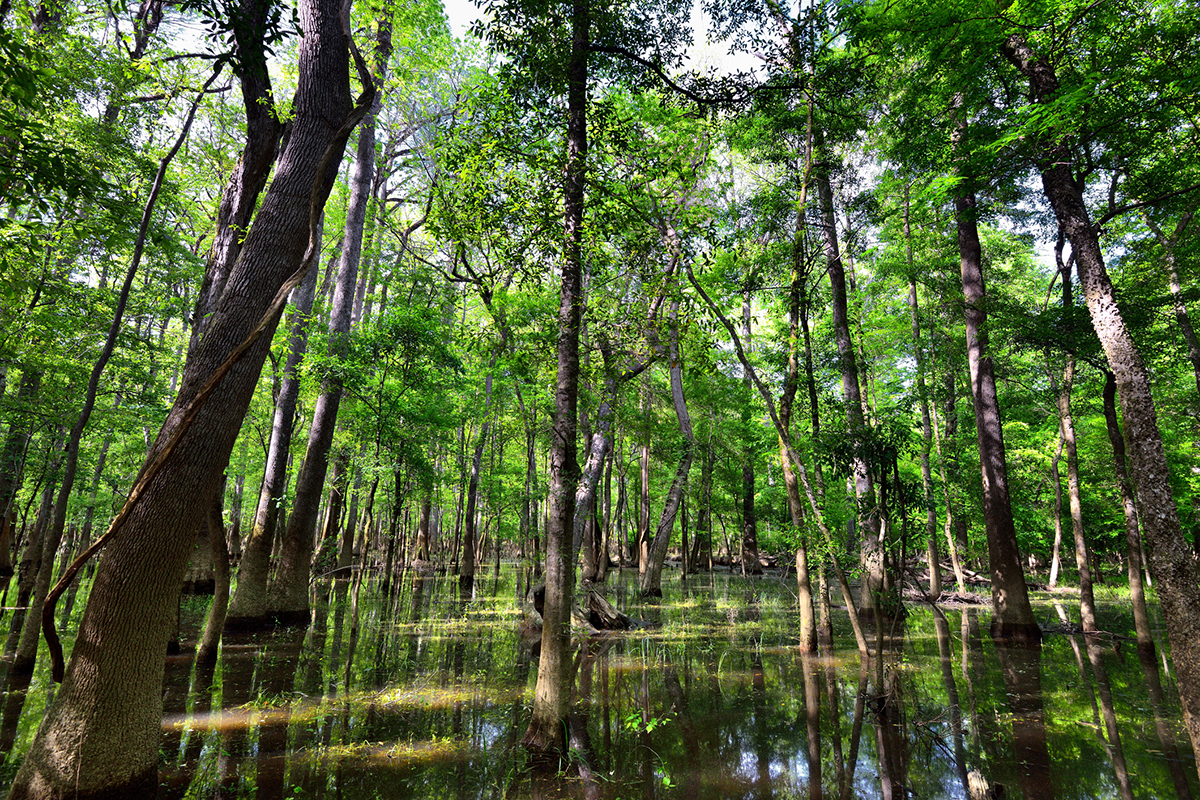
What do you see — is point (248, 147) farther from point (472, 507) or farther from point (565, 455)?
point (472, 507)

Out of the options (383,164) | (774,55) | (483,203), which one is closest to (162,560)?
(483,203)

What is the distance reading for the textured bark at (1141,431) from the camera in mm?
5254

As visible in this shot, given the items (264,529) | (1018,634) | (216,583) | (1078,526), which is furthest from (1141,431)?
(264,529)

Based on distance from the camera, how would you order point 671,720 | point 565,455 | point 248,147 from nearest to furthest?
1. point 248,147
2. point 565,455
3. point 671,720

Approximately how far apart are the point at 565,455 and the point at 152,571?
3.48 meters

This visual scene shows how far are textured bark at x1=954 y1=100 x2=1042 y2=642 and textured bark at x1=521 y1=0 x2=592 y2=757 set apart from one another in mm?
7971

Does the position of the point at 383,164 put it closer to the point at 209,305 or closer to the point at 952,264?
the point at 209,305

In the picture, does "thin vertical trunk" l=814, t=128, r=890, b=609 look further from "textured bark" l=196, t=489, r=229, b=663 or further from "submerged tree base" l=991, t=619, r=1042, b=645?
"textured bark" l=196, t=489, r=229, b=663

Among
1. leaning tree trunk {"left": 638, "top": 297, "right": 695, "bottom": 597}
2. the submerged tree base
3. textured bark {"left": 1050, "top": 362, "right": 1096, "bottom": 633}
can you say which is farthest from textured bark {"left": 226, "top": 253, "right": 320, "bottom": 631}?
textured bark {"left": 1050, "top": 362, "right": 1096, "bottom": 633}

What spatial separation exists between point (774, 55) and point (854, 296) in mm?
8424

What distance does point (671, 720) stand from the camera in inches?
243

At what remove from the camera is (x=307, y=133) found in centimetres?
475

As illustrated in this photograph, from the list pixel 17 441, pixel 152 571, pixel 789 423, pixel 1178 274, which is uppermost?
pixel 1178 274

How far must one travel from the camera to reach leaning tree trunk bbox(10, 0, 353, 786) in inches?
138
